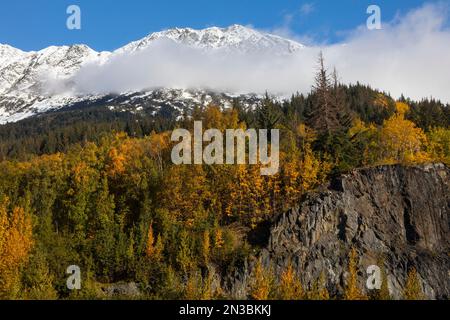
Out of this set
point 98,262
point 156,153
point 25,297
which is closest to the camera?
point 25,297

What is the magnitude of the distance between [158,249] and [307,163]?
25396 mm

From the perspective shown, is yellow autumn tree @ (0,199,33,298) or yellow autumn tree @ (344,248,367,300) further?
yellow autumn tree @ (0,199,33,298)

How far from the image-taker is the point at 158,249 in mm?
64875

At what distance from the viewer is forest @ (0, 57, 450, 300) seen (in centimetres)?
5903

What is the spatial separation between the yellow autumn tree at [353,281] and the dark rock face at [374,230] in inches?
33.3

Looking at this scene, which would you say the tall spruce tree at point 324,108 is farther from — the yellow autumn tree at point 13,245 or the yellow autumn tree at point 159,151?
the yellow autumn tree at point 13,245

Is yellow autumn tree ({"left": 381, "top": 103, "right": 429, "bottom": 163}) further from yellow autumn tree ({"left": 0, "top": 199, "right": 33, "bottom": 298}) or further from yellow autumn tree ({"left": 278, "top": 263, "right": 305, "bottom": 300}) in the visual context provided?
yellow autumn tree ({"left": 0, "top": 199, "right": 33, "bottom": 298})

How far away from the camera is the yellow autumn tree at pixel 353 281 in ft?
182

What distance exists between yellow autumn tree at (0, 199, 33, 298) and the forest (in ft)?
0.56

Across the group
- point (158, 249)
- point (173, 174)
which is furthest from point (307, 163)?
point (158, 249)

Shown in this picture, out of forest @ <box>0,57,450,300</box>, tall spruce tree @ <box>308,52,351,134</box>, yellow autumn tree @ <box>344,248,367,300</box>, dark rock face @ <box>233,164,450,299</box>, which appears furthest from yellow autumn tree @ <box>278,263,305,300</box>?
tall spruce tree @ <box>308,52,351,134</box>

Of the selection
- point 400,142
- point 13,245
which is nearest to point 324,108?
point 400,142
